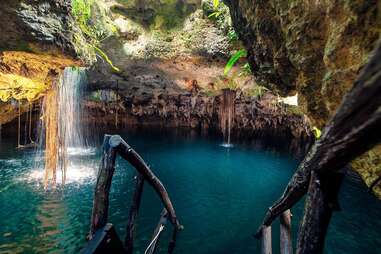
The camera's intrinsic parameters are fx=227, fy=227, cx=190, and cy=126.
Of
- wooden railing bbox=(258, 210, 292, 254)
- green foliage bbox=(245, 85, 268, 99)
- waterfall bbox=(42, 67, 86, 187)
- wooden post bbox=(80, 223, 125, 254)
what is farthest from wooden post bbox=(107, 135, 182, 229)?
green foliage bbox=(245, 85, 268, 99)

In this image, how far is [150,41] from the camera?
1156 centimetres

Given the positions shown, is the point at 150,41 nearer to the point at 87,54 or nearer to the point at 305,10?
the point at 87,54

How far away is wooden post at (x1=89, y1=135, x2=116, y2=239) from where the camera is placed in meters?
1.76

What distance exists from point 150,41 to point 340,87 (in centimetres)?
1061

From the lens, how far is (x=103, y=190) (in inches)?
73.3

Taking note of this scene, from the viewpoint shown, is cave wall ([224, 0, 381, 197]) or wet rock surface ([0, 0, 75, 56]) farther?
wet rock surface ([0, 0, 75, 56])

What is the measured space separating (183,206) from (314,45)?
17.0ft

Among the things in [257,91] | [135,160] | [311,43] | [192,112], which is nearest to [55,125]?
[135,160]

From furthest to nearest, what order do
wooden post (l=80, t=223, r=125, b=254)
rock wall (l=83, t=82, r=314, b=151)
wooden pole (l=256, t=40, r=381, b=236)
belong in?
rock wall (l=83, t=82, r=314, b=151), wooden post (l=80, t=223, r=125, b=254), wooden pole (l=256, t=40, r=381, b=236)

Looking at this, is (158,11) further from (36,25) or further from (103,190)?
(103,190)

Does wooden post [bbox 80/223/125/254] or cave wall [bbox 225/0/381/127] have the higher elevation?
cave wall [bbox 225/0/381/127]

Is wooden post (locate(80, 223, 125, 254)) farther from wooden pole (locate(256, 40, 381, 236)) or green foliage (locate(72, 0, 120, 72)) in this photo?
green foliage (locate(72, 0, 120, 72))

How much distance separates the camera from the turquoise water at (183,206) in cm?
474

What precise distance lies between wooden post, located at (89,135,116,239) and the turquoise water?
3084 mm
